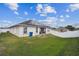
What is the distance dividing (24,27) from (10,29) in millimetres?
116

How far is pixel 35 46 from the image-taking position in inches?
67.7

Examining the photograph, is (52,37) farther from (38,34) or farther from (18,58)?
(18,58)

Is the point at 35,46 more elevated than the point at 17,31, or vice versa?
the point at 17,31

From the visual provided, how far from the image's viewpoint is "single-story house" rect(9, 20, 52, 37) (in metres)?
1.73

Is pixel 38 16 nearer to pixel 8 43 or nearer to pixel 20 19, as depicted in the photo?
pixel 20 19

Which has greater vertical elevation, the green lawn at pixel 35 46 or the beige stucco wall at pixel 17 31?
the beige stucco wall at pixel 17 31

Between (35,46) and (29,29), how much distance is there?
148mm

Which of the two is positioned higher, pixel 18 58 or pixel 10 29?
pixel 10 29

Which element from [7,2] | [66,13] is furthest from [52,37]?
[7,2]

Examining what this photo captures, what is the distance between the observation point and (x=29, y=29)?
5.68 feet

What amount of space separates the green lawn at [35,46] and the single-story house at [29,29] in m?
0.03

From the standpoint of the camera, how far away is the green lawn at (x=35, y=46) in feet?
5.63

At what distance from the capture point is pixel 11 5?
173cm

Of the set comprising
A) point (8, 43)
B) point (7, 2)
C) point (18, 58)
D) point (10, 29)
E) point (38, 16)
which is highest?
point (7, 2)
